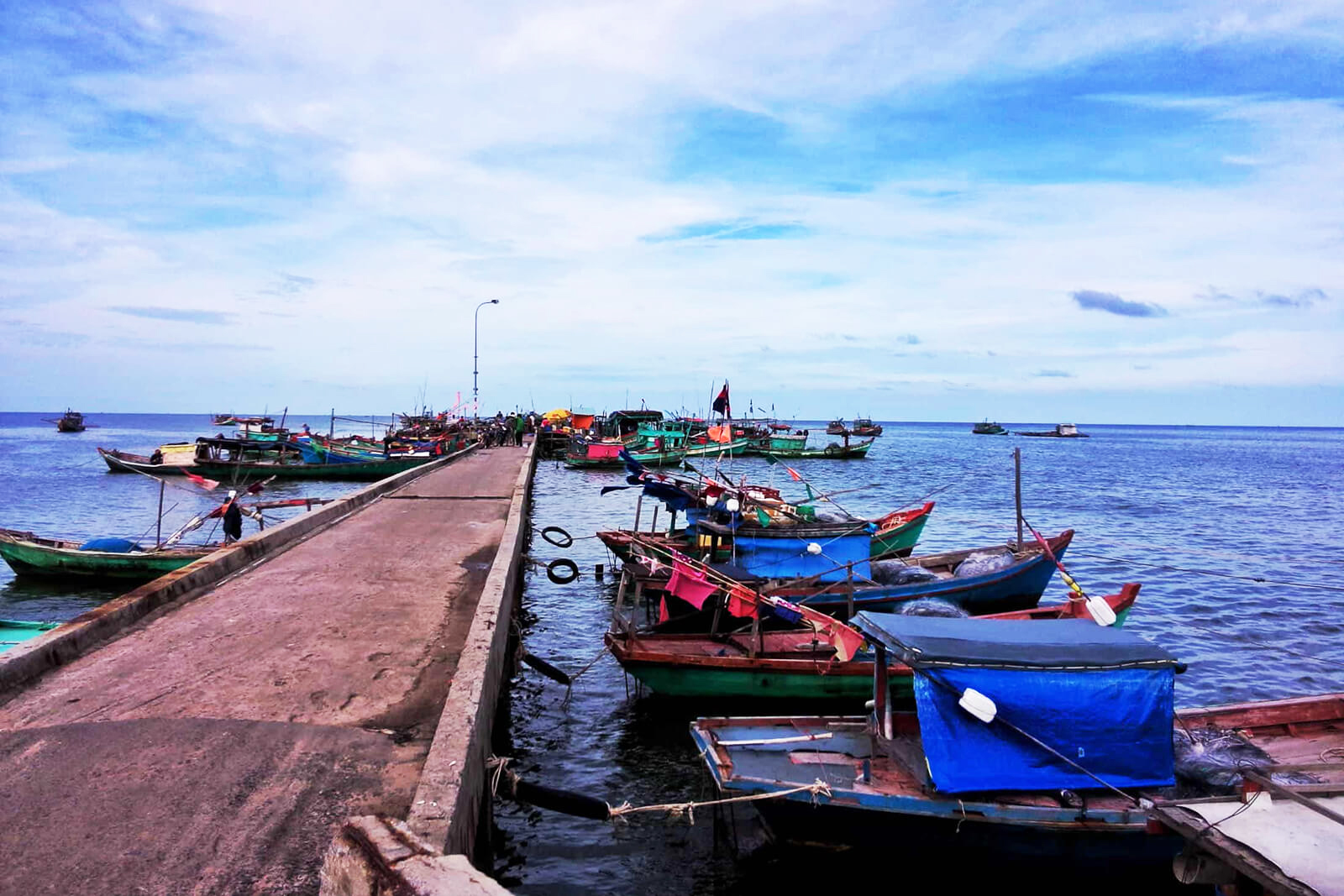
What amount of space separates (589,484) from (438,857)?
134 ft

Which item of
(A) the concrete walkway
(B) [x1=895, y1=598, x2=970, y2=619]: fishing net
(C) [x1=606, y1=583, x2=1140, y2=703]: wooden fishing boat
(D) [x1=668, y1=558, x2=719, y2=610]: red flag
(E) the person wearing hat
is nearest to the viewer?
(A) the concrete walkway

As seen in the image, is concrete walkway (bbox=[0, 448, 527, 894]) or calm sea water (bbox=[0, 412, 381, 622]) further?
calm sea water (bbox=[0, 412, 381, 622])

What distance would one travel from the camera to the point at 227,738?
6.03 m

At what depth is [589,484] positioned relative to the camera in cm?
4472

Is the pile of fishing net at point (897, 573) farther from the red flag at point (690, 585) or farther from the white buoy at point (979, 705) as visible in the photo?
the white buoy at point (979, 705)

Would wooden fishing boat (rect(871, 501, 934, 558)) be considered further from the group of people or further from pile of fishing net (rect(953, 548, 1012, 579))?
the group of people

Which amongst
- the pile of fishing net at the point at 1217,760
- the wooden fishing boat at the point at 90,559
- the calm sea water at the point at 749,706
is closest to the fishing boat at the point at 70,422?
A: the calm sea water at the point at 749,706

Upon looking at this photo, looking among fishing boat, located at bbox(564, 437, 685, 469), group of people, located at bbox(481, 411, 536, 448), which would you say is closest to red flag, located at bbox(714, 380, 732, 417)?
fishing boat, located at bbox(564, 437, 685, 469)

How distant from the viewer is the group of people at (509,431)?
60.0 metres

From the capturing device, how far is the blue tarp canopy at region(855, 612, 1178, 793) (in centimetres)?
730

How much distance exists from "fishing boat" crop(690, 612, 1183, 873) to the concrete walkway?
333 centimetres

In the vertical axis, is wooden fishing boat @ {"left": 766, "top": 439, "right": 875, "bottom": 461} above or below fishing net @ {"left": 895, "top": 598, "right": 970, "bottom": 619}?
above

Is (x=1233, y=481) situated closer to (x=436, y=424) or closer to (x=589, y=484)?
(x=589, y=484)

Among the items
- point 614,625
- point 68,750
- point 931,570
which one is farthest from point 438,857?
point 931,570
